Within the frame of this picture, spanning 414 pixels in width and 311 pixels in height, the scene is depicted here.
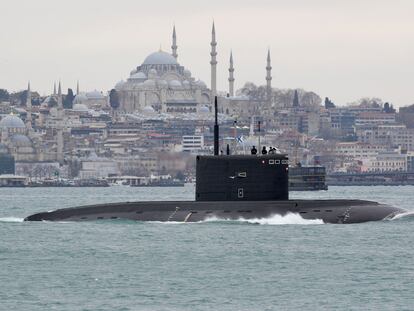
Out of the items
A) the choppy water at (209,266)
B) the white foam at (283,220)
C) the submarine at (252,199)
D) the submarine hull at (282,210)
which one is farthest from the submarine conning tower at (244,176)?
the choppy water at (209,266)

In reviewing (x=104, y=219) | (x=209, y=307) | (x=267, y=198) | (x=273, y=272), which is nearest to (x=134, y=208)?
A: (x=104, y=219)

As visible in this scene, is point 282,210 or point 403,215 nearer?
point 282,210

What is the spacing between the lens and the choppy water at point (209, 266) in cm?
2736

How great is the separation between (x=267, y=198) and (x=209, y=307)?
14.5m

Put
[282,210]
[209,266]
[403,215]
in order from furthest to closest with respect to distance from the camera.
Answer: [403,215], [282,210], [209,266]

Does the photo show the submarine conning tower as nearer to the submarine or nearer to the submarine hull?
the submarine

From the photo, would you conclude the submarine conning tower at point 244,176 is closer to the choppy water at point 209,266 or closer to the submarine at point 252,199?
the submarine at point 252,199

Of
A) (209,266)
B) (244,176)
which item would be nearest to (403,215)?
(244,176)

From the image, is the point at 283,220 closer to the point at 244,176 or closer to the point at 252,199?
the point at 252,199

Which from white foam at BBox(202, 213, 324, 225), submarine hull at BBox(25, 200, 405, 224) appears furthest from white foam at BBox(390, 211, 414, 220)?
white foam at BBox(202, 213, 324, 225)

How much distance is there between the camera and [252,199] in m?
41.0

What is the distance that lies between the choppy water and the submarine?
0.29 meters

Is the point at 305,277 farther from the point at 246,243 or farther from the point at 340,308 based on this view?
the point at 246,243

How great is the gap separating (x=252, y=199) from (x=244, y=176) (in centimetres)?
68
